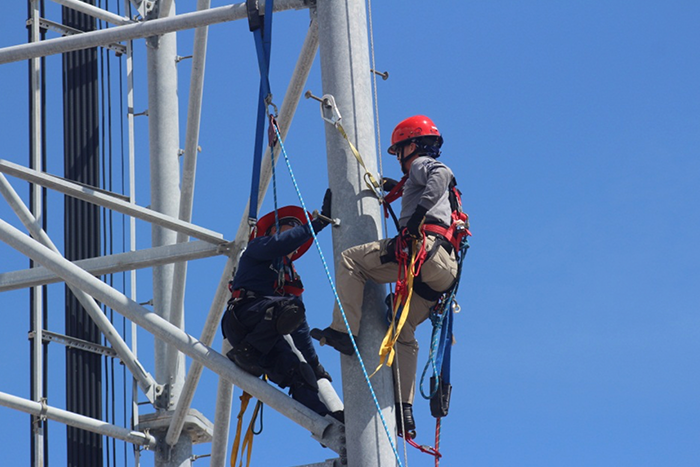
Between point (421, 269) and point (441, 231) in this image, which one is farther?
point (441, 231)

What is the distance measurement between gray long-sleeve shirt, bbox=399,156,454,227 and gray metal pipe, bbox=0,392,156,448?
4312 mm

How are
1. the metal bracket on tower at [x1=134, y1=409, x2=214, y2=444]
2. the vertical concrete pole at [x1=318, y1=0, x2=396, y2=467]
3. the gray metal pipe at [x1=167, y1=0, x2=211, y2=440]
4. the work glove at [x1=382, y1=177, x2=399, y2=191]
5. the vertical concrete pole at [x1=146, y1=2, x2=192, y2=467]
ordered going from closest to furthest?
1. the vertical concrete pole at [x1=318, y1=0, x2=396, y2=467]
2. the work glove at [x1=382, y1=177, x2=399, y2=191]
3. the gray metal pipe at [x1=167, y1=0, x2=211, y2=440]
4. the metal bracket on tower at [x1=134, y1=409, x2=214, y2=444]
5. the vertical concrete pole at [x1=146, y1=2, x2=192, y2=467]

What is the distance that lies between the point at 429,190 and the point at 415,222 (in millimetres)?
352

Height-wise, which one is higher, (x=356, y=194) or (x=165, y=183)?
(x=165, y=183)

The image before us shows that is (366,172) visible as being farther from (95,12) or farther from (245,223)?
(95,12)

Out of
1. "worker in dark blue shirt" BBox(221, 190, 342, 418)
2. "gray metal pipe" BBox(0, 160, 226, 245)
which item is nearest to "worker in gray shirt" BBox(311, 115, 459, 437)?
"worker in dark blue shirt" BBox(221, 190, 342, 418)

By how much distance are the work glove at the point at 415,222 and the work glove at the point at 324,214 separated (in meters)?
0.62

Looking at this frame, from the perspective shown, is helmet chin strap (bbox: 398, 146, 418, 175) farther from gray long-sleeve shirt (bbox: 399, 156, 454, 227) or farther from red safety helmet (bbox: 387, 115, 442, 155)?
gray long-sleeve shirt (bbox: 399, 156, 454, 227)

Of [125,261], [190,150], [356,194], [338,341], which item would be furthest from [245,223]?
[338,341]

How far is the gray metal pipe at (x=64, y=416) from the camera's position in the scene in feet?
39.8

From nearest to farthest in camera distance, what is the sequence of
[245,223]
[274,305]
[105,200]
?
[274,305] < [245,223] < [105,200]

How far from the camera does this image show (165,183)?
46.1ft

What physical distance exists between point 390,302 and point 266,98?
1827mm

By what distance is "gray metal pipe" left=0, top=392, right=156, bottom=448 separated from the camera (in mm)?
12125
